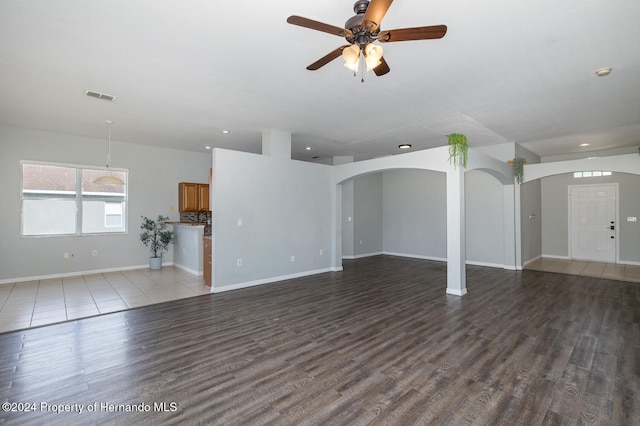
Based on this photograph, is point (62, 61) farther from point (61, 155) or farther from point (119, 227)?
point (119, 227)

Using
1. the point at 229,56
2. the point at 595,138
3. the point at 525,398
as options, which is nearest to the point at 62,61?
the point at 229,56

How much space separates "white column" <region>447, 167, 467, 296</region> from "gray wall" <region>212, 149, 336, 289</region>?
269 centimetres

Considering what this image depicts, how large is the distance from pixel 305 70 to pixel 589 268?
26.2 ft

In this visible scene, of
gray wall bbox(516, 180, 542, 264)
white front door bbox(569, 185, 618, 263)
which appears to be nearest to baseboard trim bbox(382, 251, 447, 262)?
gray wall bbox(516, 180, 542, 264)

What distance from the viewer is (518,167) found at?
22.4 ft

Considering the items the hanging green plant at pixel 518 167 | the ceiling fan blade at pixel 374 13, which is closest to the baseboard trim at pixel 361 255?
the hanging green plant at pixel 518 167

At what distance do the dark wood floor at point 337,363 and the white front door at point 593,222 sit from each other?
158 inches

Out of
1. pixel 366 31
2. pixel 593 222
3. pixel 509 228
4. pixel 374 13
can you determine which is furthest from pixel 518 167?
pixel 374 13

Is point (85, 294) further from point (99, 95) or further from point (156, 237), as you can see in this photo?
point (99, 95)

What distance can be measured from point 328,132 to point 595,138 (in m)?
5.84

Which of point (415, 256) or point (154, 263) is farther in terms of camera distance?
point (415, 256)

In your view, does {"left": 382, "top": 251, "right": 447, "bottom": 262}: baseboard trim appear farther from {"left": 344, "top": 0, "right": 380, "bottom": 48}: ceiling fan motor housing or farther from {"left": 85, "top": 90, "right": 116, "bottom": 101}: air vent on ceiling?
{"left": 85, "top": 90, "right": 116, "bottom": 101}: air vent on ceiling

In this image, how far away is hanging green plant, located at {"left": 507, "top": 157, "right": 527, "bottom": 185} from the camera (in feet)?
22.4

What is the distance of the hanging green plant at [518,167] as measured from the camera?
6.83 m
